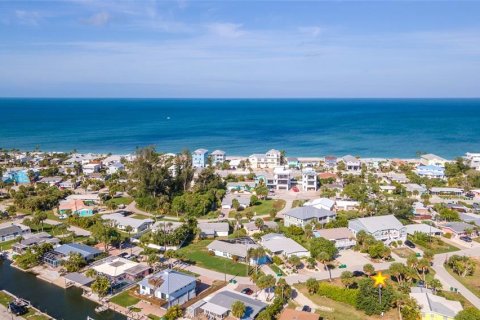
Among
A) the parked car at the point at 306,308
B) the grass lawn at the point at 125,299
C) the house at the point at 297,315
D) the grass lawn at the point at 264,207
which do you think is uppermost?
the house at the point at 297,315

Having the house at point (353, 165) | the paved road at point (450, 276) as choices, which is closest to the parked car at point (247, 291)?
the paved road at point (450, 276)

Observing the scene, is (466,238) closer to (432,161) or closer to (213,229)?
(213,229)

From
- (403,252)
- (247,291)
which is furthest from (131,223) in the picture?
(403,252)

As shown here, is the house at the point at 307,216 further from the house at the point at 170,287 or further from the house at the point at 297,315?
the house at the point at 297,315

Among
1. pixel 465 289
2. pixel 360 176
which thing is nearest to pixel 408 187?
pixel 360 176

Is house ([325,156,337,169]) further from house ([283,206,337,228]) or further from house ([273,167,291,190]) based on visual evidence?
house ([283,206,337,228])

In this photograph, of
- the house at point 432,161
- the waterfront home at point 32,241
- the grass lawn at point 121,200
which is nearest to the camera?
the waterfront home at point 32,241
